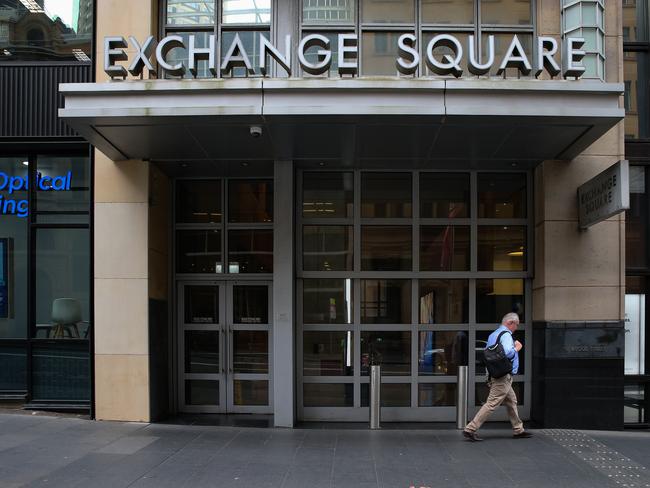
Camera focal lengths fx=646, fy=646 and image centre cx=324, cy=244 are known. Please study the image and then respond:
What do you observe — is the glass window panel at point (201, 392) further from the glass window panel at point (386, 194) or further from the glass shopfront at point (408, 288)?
the glass window panel at point (386, 194)

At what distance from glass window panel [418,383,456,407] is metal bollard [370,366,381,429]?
39.1 inches

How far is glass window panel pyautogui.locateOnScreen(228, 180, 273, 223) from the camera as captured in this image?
35.6ft

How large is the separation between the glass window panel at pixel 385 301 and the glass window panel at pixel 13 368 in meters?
5.45

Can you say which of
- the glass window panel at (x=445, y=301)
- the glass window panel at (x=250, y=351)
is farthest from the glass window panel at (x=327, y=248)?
the glass window panel at (x=250, y=351)

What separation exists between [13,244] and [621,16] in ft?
33.3

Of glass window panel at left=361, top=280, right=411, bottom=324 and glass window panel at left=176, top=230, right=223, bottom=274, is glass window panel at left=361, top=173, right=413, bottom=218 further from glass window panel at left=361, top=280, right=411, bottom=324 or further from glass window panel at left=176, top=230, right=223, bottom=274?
glass window panel at left=176, top=230, right=223, bottom=274

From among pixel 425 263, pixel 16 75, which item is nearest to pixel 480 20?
pixel 425 263

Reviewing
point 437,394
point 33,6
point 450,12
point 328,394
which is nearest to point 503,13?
point 450,12

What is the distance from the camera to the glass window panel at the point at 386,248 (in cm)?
1041

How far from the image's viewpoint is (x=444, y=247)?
34.2ft

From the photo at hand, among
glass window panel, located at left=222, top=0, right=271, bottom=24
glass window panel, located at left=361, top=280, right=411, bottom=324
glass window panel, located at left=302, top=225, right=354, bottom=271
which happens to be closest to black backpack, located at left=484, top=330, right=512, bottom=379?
glass window panel, located at left=361, top=280, right=411, bottom=324

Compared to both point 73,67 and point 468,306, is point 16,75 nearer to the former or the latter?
point 73,67

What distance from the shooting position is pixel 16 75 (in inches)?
395

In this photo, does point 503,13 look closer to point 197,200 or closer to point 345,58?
point 345,58
